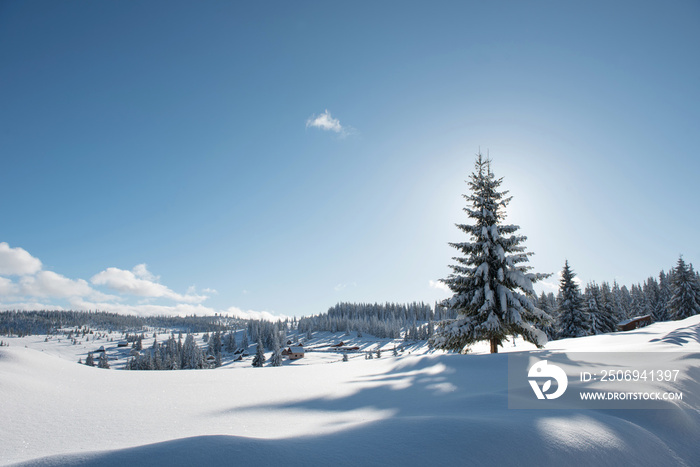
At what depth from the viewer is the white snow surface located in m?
2.32

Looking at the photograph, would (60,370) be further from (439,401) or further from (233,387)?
(439,401)

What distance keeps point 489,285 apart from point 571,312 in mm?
27344

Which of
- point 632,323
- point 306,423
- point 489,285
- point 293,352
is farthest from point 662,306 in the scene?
point 306,423

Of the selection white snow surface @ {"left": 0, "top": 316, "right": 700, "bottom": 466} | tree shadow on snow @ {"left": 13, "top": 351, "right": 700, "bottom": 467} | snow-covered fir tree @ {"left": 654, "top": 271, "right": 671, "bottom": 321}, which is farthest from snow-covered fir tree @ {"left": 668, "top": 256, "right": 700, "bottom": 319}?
tree shadow on snow @ {"left": 13, "top": 351, "right": 700, "bottom": 467}

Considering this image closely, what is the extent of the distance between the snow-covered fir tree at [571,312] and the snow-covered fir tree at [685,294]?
2064 cm

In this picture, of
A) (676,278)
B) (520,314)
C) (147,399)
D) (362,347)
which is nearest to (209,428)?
(147,399)

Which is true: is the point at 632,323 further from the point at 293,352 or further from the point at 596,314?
the point at 293,352

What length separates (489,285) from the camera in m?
15.1

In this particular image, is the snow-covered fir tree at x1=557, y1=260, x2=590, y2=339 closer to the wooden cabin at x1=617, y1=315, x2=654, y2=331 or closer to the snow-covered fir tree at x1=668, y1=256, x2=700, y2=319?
the wooden cabin at x1=617, y1=315, x2=654, y2=331

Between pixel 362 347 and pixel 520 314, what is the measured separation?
334 ft

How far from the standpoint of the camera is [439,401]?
4828mm

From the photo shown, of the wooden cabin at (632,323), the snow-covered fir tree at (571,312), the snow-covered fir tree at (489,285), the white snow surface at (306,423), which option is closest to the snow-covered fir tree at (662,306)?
the wooden cabin at (632,323)

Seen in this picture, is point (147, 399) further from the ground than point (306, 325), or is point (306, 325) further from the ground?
point (147, 399)

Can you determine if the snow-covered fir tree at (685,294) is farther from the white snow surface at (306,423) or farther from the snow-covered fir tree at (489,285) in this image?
the white snow surface at (306,423)
